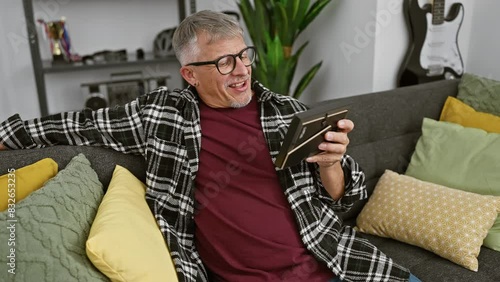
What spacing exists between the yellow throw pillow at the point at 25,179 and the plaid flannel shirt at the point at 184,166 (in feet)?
0.43

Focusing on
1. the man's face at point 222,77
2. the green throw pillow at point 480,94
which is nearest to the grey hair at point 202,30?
the man's face at point 222,77

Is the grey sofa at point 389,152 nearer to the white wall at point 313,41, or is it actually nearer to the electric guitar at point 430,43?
the electric guitar at point 430,43

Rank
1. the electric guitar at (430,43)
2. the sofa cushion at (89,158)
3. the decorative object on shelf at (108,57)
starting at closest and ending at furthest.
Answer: the sofa cushion at (89,158) → the electric guitar at (430,43) → the decorative object on shelf at (108,57)

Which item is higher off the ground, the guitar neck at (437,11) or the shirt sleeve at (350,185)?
the guitar neck at (437,11)

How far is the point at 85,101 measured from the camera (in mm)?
3020

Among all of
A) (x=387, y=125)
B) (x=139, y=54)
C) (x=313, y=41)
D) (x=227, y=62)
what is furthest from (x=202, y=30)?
(x=139, y=54)

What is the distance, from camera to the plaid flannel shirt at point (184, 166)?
4.08 feet

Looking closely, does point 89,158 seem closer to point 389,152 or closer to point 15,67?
point 389,152

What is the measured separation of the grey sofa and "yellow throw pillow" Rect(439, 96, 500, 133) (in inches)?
2.1

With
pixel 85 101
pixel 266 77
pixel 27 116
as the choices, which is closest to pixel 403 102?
pixel 266 77

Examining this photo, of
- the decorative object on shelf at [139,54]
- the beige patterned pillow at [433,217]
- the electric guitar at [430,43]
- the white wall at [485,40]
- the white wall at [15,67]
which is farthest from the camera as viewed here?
the decorative object on shelf at [139,54]

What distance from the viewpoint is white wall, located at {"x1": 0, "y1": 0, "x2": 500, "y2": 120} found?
2.16 metres

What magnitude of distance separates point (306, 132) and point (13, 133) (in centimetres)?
84

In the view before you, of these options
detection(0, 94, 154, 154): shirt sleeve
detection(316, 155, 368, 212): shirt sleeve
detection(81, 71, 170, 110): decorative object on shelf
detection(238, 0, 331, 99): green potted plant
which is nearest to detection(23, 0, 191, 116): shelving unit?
detection(81, 71, 170, 110): decorative object on shelf
